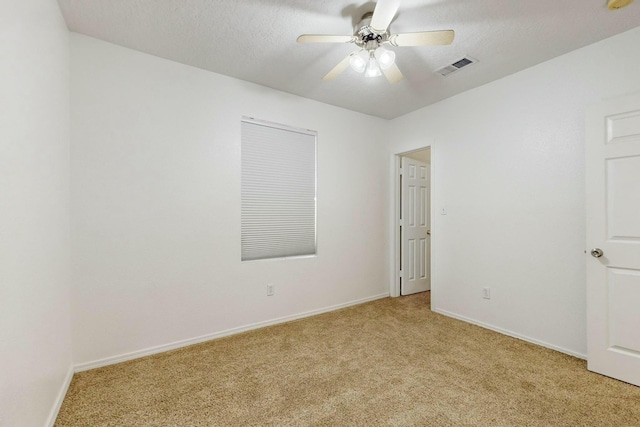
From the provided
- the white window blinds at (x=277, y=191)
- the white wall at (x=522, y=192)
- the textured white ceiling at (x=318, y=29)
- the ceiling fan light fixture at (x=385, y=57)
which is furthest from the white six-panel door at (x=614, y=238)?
the white window blinds at (x=277, y=191)

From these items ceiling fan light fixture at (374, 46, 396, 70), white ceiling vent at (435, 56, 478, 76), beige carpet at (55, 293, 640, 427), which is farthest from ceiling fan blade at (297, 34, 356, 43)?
beige carpet at (55, 293, 640, 427)

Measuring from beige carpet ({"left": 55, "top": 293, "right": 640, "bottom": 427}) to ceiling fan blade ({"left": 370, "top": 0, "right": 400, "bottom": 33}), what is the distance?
235 centimetres

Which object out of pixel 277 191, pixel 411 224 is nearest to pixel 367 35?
pixel 277 191

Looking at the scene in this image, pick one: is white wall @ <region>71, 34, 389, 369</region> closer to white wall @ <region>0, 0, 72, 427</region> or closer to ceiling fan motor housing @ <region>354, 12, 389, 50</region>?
white wall @ <region>0, 0, 72, 427</region>

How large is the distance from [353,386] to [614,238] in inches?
84.9

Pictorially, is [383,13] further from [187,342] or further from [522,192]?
[187,342]

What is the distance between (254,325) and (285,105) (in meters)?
2.42

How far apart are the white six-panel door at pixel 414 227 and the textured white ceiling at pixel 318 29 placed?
1.64m

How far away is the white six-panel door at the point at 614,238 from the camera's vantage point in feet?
6.51

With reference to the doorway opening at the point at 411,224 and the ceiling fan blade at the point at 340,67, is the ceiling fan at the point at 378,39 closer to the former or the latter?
the ceiling fan blade at the point at 340,67

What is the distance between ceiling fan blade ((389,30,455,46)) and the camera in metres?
1.73

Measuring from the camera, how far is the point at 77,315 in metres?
2.17

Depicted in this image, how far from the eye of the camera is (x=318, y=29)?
214 cm

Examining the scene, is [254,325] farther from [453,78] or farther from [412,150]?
[453,78]
